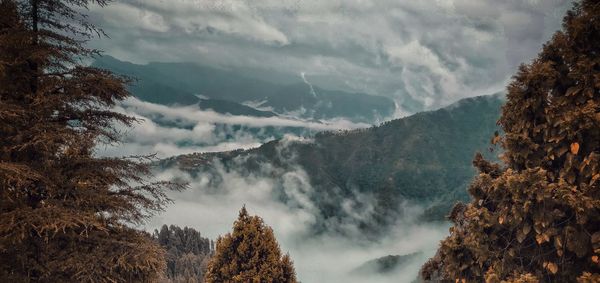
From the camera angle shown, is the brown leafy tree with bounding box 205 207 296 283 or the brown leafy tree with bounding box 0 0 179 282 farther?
the brown leafy tree with bounding box 205 207 296 283

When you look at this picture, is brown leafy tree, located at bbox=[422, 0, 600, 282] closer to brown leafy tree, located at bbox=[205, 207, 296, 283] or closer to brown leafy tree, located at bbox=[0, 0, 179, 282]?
brown leafy tree, located at bbox=[0, 0, 179, 282]

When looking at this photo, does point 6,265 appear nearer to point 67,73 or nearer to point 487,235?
point 67,73

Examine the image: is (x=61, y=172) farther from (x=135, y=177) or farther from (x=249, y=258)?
(x=249, y=258)

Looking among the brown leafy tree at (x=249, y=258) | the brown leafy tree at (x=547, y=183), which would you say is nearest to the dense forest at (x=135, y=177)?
the brown leafy tree at (x=547, y=183)

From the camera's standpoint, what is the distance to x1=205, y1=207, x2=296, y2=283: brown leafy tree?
24500 millimetres

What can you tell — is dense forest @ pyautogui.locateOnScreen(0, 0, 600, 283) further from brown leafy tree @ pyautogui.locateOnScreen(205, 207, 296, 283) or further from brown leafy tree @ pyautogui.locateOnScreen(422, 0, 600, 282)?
brown leafy tree @ pyautogui.locateOnScreen(205, 207, 296, 283)

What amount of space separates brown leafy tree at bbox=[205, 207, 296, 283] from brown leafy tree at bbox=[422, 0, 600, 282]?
41.0 feet

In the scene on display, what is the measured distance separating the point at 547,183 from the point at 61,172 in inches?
501

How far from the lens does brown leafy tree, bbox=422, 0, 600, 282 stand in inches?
442

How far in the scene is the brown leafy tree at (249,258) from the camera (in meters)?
24.5

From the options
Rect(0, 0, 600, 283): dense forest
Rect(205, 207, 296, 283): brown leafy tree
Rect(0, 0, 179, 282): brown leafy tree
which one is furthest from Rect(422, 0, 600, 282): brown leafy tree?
Rect(205, 207, 296, 283): brown leafy tree

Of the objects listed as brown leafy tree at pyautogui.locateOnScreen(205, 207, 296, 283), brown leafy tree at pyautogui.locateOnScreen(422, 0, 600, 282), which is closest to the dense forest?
brown leafy tree at pyautogui.locateOnScreen(422, 0, 600, 282)

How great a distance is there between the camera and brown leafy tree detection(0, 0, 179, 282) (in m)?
11.4

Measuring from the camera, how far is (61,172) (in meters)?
12.7
